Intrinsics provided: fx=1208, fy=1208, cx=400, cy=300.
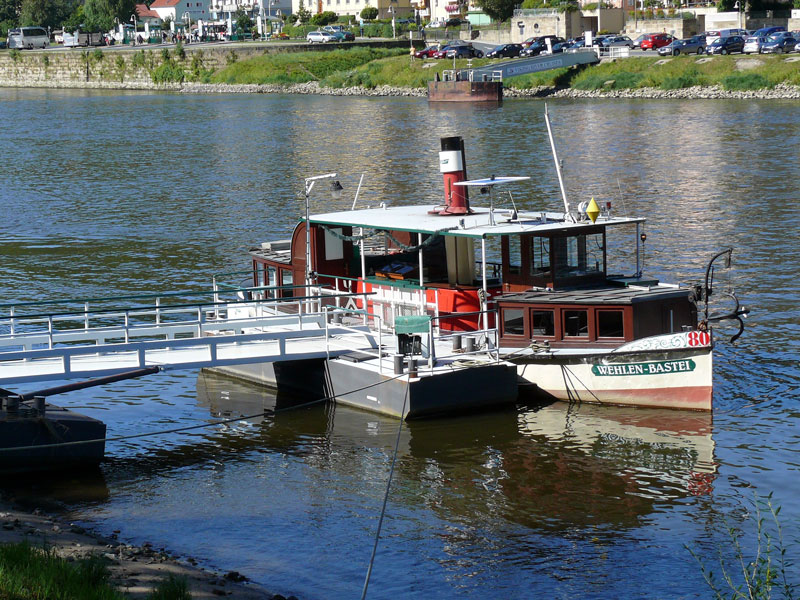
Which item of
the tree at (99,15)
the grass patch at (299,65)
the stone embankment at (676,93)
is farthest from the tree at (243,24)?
the stone embankment at (676,93)

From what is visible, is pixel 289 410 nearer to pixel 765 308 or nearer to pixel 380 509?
pixel 380 509

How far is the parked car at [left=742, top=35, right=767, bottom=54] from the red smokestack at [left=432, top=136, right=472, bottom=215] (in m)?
73.6

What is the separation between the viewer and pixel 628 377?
22703 millimetres

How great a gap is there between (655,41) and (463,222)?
275 feet

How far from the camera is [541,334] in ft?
76.4

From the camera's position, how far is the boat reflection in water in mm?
18672

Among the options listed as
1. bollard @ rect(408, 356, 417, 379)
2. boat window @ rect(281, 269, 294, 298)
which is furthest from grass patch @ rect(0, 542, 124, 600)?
boat window @ rect(281, 269, 294, 298)

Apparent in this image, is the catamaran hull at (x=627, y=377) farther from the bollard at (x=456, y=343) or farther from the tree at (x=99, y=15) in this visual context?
the tree at (x=99, y=15)

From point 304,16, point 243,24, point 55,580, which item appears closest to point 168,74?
point 304,16

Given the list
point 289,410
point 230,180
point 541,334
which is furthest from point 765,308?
point 230,180

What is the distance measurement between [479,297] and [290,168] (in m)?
41.7

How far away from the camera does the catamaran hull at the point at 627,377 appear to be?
22188 mm

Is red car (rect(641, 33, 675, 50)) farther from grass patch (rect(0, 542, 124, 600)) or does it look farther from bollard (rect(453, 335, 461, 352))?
grass patch (rect(0, 542, 124, 600))

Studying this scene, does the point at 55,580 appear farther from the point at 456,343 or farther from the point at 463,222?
the point at 463,222
